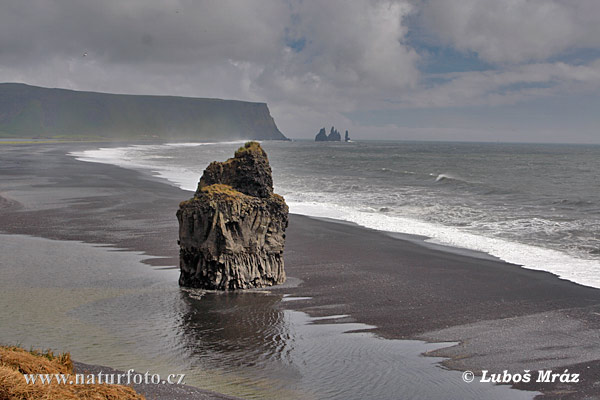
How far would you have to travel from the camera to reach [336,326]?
31.8ft

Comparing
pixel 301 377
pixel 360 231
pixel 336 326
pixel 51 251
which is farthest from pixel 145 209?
pixel 301 377

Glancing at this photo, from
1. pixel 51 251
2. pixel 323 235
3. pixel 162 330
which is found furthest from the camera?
pixel 323 235

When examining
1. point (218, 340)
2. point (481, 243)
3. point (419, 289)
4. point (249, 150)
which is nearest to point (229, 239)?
point (249, 150)

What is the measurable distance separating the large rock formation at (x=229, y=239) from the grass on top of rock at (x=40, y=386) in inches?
219

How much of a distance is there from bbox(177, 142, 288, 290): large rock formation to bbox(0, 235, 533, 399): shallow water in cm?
50

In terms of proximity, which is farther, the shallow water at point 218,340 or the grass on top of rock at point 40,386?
the shallow water at point 218,340

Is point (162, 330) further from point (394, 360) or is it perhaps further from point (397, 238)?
point (397, 238)

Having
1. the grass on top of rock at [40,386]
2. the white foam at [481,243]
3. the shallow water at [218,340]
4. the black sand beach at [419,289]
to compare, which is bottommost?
the shallow water at [218,340]

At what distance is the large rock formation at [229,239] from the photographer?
37.6 feet

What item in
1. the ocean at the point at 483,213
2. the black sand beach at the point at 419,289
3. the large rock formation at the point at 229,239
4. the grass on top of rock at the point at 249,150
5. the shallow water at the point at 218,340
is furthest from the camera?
the ocean at the point at 483,213

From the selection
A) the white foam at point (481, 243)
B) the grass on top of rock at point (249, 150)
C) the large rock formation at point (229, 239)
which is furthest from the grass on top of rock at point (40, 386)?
the white foam at point (481, 243)

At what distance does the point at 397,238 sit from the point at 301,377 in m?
12.2

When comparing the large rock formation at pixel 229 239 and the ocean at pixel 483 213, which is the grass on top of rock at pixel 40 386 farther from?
the ocean at pixel 483 213

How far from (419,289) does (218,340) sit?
5.65 m
